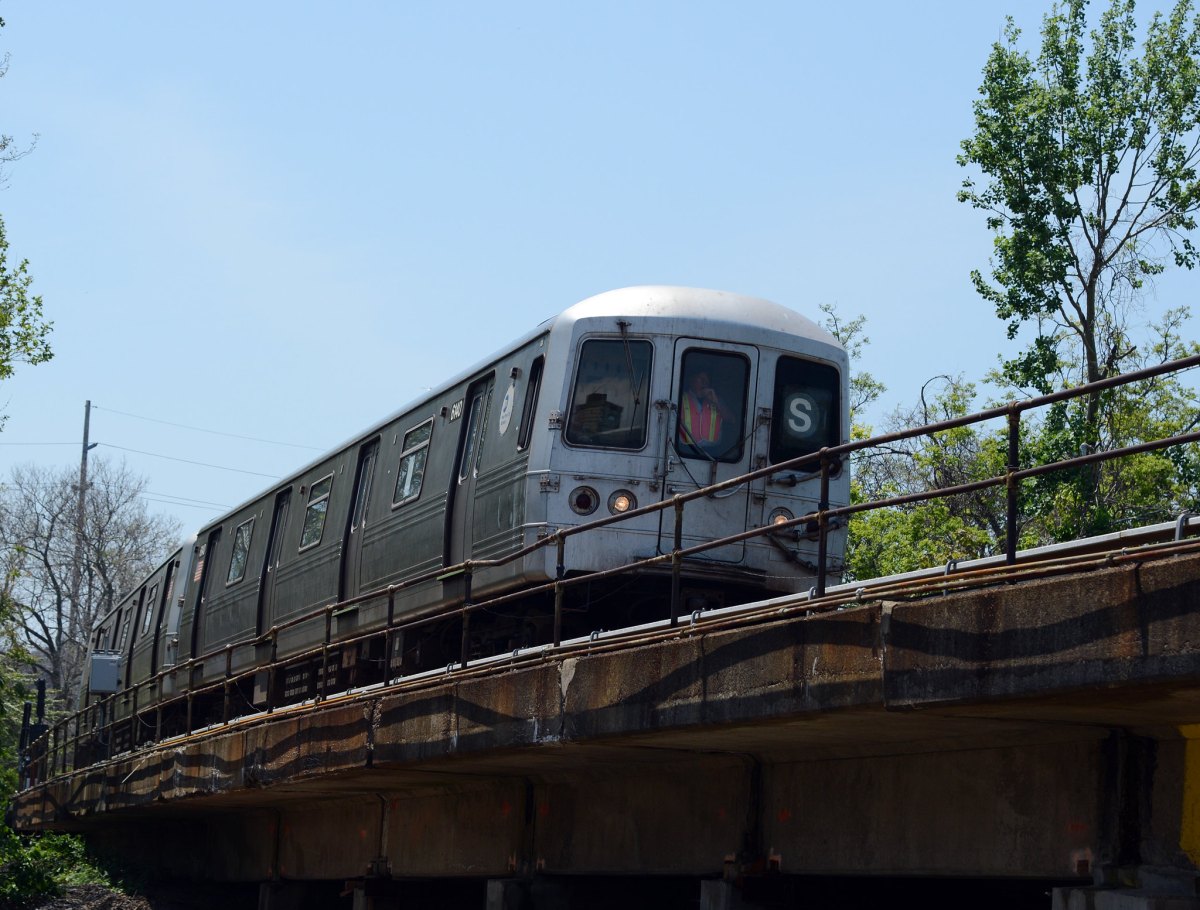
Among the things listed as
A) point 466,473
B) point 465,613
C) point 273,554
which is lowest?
point 465,613

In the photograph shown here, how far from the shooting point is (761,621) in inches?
358

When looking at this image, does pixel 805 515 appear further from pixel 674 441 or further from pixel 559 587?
pixel 674 441

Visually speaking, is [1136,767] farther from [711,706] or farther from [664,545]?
[664,545]

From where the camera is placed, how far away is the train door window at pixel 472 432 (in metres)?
14.3

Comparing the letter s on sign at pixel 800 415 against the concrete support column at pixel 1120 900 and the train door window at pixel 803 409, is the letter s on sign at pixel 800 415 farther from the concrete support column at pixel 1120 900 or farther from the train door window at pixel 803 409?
the concrete support column at pixel 1120 900

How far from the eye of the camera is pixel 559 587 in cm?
1098

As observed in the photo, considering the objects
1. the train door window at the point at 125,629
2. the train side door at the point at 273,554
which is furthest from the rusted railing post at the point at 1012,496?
the train door window at the point at 125,629

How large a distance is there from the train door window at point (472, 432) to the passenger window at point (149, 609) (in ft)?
45.4

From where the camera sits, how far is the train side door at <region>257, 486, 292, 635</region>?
65.0ft

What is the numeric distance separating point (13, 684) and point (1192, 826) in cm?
2889

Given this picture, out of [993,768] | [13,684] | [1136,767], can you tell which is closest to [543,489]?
[993,768]

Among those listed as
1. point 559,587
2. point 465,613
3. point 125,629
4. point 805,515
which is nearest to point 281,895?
point 465,613

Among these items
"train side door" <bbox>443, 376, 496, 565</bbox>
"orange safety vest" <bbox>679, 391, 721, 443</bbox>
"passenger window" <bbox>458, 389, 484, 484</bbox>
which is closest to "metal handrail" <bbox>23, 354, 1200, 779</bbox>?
"train side door" <bbox>443, 376, 496, 565</bbox>

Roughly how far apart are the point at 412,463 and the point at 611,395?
11.2 ft
